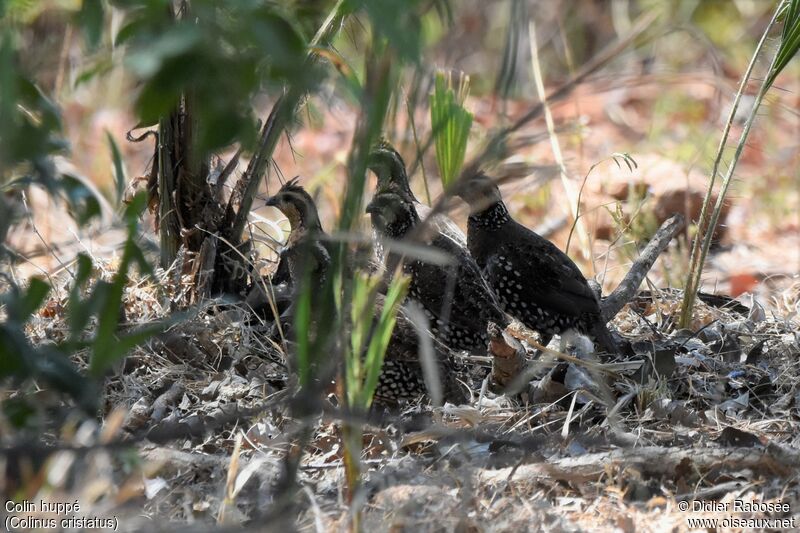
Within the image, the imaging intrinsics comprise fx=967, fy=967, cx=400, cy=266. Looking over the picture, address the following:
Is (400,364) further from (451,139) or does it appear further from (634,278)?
(634,278)

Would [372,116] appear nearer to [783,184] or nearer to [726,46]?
[783,184]

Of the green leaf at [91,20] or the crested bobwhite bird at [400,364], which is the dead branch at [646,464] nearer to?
the crested bobwhite bird at [400,364]

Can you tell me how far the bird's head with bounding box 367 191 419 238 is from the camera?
4.80 meters

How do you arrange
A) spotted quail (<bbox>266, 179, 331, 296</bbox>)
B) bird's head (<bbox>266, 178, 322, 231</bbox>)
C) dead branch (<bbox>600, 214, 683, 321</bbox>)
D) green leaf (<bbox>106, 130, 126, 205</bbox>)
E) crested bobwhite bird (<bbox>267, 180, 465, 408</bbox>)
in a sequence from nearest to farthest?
green leaf (<bbox>106, 130, 126, 205</bbox>)
crested bobwhite bird (<bbox>267, 180, 465, 408</bbox>)
spotted quail (<bbox>266, 179, 331, 296</bbox>)
bird's head (<bbox>266, 178, 322, 231</bbox>)
dead branch (<bbox>600, 214, 683, 321</bbox>)

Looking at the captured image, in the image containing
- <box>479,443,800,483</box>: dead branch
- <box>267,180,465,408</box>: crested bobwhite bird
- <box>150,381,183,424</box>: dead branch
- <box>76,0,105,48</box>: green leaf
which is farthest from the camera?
<box>267,180,465,408</box>: crested bobwhite bird

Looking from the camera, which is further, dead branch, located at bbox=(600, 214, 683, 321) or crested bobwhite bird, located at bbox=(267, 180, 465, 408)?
dead branch, located at bbox=(600, 214, 683, 321)

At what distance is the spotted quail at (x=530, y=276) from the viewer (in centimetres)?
483

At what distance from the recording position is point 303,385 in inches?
100

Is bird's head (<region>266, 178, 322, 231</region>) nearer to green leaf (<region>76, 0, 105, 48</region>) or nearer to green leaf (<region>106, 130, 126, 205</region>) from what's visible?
green leaf (<region>106, 130, 126, 205</region>)

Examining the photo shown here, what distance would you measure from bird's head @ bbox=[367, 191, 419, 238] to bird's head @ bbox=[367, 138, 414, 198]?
84 millimetres

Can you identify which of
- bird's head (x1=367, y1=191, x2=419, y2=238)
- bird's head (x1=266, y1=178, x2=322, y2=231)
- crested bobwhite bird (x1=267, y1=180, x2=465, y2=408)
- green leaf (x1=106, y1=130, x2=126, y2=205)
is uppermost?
bird's head (x1=266, y1=178, x2=322, y2=231)

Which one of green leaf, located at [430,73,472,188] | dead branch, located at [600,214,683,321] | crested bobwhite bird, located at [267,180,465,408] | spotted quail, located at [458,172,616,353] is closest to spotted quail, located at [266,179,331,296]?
crested bobwhite bird, located at [267,180,465,408]

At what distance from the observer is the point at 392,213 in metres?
4.86

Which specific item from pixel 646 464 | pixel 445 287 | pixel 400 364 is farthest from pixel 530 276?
pixel 646 464
